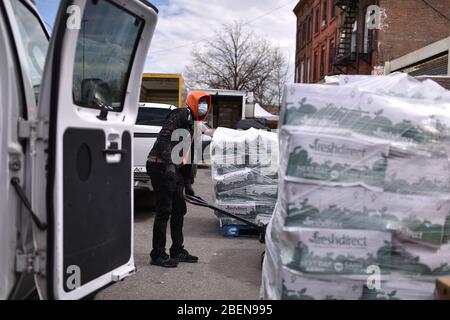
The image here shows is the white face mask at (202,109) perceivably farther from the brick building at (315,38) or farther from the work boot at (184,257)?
the brick building at (315,38)

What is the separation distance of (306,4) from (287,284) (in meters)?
39.7

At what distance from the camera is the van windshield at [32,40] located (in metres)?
2.93

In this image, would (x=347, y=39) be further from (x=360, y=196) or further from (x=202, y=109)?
(x=360, y=196)

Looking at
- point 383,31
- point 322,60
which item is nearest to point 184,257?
point 383,31

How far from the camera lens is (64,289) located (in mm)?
2500

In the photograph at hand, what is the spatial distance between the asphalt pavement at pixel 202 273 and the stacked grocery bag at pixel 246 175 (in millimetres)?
427

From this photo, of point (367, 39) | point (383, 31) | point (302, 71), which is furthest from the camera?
point (302, 71)

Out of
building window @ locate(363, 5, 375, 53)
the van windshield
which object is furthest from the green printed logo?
building window @ locate(363, 5, 375, 53)

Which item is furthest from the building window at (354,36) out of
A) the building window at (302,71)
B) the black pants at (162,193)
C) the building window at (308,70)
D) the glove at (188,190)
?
the black pants at (162,193)

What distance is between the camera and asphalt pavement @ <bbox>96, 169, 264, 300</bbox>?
3980mm

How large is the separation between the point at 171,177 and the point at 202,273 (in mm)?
1058

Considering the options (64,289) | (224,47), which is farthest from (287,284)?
(224,47)

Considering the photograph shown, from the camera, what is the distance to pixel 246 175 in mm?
6191

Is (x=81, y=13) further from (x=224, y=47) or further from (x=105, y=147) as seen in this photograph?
(x=224, y=47)
